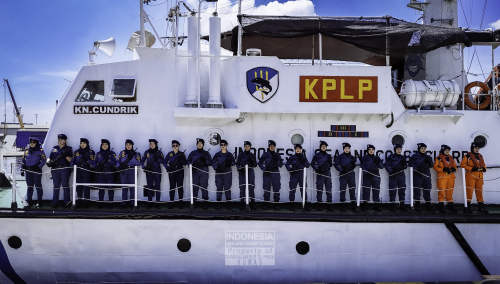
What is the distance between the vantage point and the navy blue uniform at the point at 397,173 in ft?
22.7

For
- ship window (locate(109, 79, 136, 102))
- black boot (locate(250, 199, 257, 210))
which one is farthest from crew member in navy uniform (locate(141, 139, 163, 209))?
black boot (locate(250, 199, 257, 210))

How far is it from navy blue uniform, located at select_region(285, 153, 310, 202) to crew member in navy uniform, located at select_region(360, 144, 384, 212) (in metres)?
1.26

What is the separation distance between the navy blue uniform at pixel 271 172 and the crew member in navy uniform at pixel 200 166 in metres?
1.13

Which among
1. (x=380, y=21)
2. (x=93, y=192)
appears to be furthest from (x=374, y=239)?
(x=93, y=192)

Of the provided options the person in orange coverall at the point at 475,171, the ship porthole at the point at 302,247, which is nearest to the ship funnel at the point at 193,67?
the ship porthole at the point at 302,247

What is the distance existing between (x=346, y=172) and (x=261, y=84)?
2.55 meters

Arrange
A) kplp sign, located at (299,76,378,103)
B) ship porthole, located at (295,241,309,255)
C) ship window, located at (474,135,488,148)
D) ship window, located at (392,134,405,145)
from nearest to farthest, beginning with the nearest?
ship porthole, located at (295,241,309,255) < kplp sign, located at (299,76,378,103) < ship window, located at (392,134,405,145) < ship window, located at (474,135,488,148)

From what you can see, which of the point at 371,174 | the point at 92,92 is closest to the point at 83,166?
the point at 92,92

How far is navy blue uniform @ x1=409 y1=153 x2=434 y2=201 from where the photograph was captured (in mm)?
6988

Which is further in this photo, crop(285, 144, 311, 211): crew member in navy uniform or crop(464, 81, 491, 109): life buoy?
crop(464, 81, 491, 109): life buoy

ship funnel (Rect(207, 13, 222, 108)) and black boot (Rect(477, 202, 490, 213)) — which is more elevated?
ship funnel (Rect(207, 13, 222, 108))

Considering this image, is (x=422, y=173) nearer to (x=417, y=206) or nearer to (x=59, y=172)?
(x=417, y=206)

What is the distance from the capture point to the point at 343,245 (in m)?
6.37

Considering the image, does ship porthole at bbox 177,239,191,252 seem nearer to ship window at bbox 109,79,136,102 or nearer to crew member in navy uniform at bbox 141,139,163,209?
crew member in navy uniform at bbox 141,139,163,209
